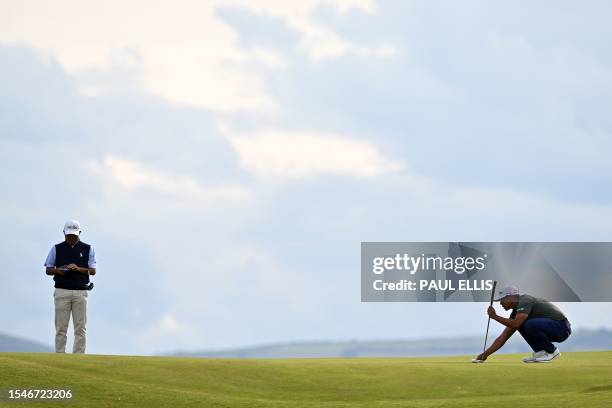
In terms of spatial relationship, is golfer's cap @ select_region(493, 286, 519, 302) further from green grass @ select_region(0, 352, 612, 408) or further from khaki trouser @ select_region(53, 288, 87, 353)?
khaki trouser @ select_region(53, 288, 87, 353)

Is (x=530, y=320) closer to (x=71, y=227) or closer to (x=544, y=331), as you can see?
(x=544, y=331)

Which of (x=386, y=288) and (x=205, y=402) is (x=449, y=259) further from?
(x=205, y=402)

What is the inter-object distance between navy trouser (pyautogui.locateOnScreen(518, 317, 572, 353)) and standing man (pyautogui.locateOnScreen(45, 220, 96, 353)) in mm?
11624

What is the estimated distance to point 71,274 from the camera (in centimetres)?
3152

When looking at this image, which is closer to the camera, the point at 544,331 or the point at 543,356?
the point at 544,331

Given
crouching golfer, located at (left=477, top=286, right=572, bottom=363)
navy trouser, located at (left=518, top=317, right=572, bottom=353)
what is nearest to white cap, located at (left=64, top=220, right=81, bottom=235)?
crouching golfer, located at (left=477, top=286, right=572, bottom=363)

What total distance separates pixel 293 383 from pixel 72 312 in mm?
7565

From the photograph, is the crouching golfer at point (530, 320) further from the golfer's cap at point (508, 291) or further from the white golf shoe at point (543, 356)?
the white golf shoe at point (543, 356)

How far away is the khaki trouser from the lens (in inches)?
1244

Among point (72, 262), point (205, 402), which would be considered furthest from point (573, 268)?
point (205, 402)

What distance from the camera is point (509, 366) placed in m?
30.0

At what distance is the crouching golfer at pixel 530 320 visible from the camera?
29.4 m

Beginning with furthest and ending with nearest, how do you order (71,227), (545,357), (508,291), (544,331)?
1. (71,227)
2. (545,357)
3. (544,331)
4. (508,291)

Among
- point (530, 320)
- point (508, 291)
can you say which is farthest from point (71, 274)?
point (530, 320)
